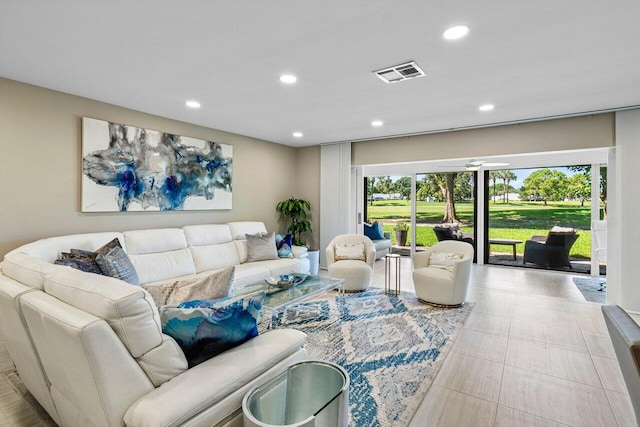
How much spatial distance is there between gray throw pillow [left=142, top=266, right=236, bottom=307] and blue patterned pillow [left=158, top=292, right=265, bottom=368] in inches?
11.0

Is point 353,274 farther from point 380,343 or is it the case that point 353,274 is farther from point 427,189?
point 427,189

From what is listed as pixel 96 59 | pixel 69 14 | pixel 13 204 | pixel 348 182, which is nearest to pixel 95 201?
pixel 13 204

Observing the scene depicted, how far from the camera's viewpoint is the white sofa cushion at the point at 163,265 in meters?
3.69

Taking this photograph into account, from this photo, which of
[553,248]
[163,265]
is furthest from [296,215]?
[553,248]

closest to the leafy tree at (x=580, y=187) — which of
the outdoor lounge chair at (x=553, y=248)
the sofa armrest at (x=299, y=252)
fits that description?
the outdoor lounge chair at (x=553, y=248)

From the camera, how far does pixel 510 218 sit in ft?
22.7

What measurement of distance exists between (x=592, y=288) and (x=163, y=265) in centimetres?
619

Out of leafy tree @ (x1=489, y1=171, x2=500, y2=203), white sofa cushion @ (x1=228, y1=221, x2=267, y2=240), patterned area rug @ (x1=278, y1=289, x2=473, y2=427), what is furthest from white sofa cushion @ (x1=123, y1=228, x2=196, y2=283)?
leafy tree @ (x1=489, y1=171, x2=500, y2=203)

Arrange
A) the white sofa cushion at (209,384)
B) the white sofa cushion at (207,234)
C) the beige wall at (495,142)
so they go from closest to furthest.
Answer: the white sofa cushion at (209,384) < the beige wall at (495,142) < the white sofa cushion at (207,234)

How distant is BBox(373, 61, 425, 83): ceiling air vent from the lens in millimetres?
2783

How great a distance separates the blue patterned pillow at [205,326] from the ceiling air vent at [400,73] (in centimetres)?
231

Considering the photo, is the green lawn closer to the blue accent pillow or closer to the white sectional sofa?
A: the blue accent pillow

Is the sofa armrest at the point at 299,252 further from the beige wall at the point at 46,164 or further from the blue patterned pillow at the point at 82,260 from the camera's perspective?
the blue patterned pillow at the point at 82,260

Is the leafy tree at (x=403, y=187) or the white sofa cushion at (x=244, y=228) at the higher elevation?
the leafy tree at (x=403, y=187)
